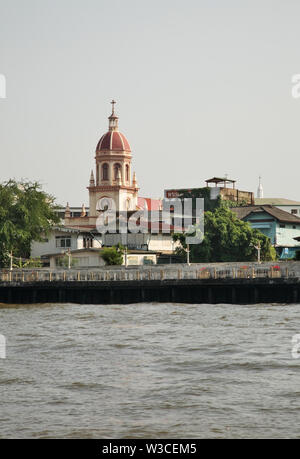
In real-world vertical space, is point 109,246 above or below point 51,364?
above

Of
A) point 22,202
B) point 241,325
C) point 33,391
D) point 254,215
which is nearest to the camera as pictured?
point 33,391

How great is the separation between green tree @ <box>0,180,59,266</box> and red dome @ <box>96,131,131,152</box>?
31.6m

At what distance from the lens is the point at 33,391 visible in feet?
75.0

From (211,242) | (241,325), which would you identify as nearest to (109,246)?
(211,242)

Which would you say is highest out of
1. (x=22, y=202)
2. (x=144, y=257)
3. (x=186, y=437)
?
(x=22, y=202)

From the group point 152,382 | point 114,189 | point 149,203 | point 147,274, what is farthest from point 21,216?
point 152,382

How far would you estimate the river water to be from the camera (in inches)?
743

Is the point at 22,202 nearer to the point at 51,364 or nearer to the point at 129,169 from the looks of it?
the point at 129,169

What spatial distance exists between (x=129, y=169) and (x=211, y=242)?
3539 centimetres

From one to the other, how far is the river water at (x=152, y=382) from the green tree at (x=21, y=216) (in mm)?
42195

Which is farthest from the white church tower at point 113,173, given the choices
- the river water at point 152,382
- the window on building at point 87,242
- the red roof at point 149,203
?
the river water at point 152,382

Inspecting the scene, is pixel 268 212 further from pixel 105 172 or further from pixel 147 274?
pixel 147 274

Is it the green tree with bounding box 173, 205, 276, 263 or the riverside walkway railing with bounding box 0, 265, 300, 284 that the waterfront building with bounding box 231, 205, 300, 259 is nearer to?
the green tree with bounding box 173, 205, 276, 263

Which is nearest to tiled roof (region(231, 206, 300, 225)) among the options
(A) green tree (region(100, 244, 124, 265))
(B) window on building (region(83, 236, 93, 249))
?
(B) window on building (region(83, 236, 93, 249))
